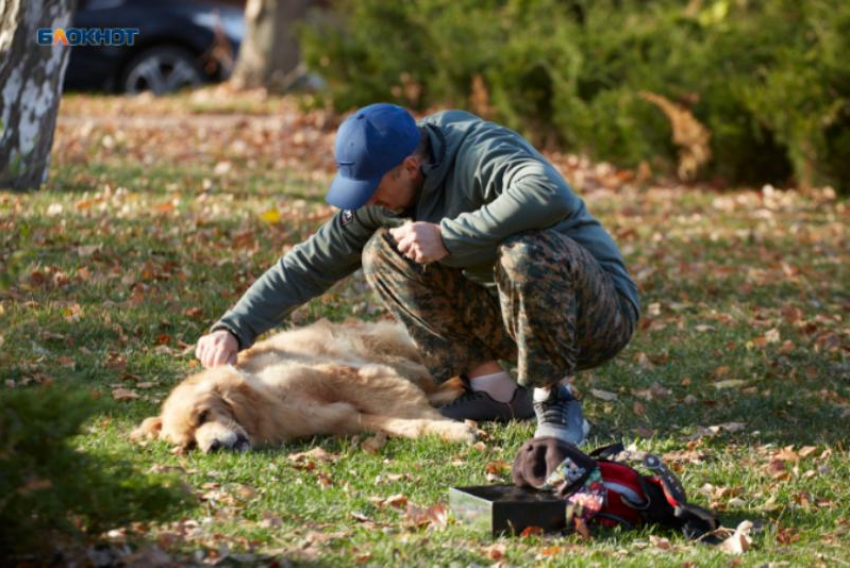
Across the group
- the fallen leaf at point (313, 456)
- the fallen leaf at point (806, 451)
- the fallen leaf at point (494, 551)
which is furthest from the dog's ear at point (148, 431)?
the fallen leaf at point (806, 451)

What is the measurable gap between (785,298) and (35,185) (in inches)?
222

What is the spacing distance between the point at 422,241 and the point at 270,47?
14.9m

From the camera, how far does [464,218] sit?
4.81 m

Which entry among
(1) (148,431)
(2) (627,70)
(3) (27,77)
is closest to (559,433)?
(1) (148,431)

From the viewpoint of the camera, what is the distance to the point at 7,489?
3.26 metres

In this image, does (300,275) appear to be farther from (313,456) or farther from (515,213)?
(515,213)

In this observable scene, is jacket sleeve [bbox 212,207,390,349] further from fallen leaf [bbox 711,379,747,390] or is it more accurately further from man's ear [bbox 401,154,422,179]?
fallen leaf [bbox 711,379,747,390]

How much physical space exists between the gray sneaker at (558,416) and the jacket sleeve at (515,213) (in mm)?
773

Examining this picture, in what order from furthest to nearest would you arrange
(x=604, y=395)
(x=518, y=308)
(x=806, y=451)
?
1. (x=604, y=395)
2. (x=806, y=451)
3. (x=518, y=308)

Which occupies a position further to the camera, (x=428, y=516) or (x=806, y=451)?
(x=806, y=451)

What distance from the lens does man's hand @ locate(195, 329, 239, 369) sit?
5273 mm

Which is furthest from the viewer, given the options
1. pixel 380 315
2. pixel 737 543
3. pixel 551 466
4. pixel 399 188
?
pixel 380 315

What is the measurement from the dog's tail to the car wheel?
14.6 meters

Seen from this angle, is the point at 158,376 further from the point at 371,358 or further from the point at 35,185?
the point at 35,185
